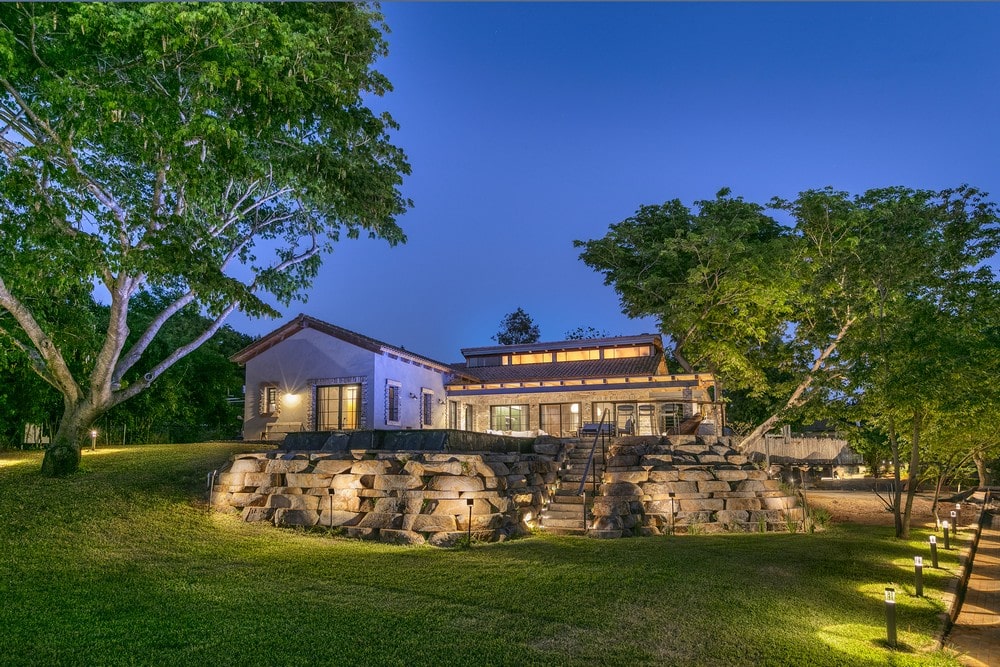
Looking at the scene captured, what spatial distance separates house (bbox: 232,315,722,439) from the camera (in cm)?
2211

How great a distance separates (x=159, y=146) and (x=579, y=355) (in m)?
Answer: 20.8

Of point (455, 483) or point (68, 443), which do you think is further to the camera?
point (68, 443)

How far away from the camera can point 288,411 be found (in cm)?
2286

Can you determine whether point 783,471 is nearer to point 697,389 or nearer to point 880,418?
point 697,389

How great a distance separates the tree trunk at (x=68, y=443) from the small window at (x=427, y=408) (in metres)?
11.6

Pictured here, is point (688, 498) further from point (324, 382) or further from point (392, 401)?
point (324, 382)

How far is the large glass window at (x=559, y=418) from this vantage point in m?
26.0

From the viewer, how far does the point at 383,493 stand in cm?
1273

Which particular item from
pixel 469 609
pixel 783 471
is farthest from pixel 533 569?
pixel 783 471

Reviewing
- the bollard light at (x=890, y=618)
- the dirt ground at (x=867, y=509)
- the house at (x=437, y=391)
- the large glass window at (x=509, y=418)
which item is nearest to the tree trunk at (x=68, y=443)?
the house at (x=437, y=391)

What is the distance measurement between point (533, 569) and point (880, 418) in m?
11.5

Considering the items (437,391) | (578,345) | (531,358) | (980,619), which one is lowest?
(980,619)

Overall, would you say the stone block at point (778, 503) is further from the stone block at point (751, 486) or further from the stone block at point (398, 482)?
the stone block at point (398, 482)

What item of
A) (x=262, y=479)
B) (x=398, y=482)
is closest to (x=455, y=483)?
(x=398, y=482)
